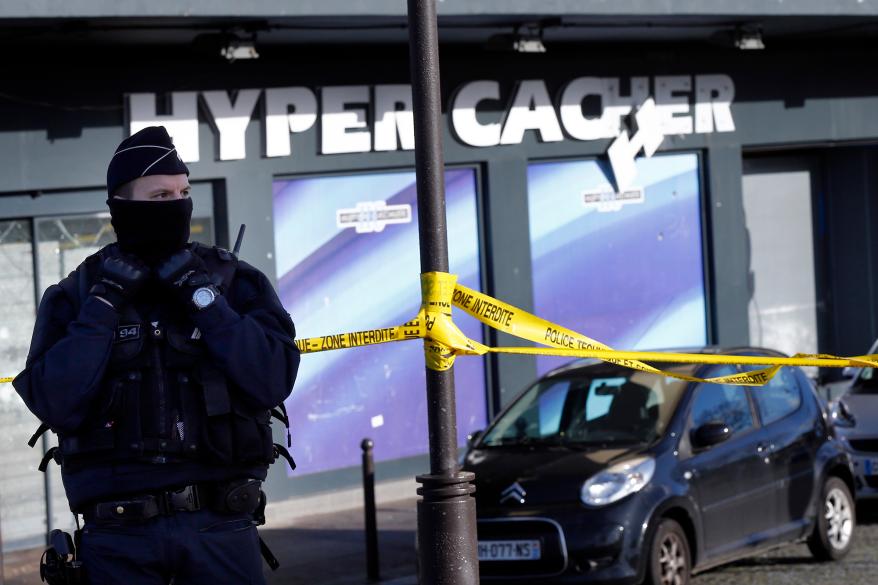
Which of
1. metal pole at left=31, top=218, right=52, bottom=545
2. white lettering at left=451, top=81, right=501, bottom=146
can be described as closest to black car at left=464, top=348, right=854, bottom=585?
metal pole at left=31, top=218, right=52, bottom=545

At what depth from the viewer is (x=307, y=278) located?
44.6 ft

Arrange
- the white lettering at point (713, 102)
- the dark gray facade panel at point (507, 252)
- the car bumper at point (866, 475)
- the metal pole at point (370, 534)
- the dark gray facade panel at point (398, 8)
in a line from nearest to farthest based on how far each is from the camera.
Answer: the metal pole at point (370, 534), the dark gray facade panel at point (398, 8), the car bumper at point (866, 475), the dark gray facade panel at point (507, 252), the white lettering at point (713, 102)

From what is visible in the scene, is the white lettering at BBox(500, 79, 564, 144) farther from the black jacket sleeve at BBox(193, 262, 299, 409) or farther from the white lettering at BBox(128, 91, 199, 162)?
the black jacket sleeve at BBox(193, 262, 299, 409)

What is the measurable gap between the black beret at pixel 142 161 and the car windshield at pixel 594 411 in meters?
5.45

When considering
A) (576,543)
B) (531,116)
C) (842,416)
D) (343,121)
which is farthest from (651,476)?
(531,116)

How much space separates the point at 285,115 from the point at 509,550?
6114 millimetres

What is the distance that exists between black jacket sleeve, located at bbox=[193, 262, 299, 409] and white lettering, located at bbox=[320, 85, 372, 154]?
378 inches

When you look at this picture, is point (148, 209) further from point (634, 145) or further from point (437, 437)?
point (634, 145)

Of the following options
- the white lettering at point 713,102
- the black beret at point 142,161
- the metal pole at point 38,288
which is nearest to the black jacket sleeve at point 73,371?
the black beret at point 142,161

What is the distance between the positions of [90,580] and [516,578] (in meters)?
4.83

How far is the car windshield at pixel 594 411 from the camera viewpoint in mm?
9234

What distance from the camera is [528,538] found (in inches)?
335

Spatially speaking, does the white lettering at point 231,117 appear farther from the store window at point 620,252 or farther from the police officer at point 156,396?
the police officer at point 156,396

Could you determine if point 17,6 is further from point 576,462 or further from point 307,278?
point 576,462
